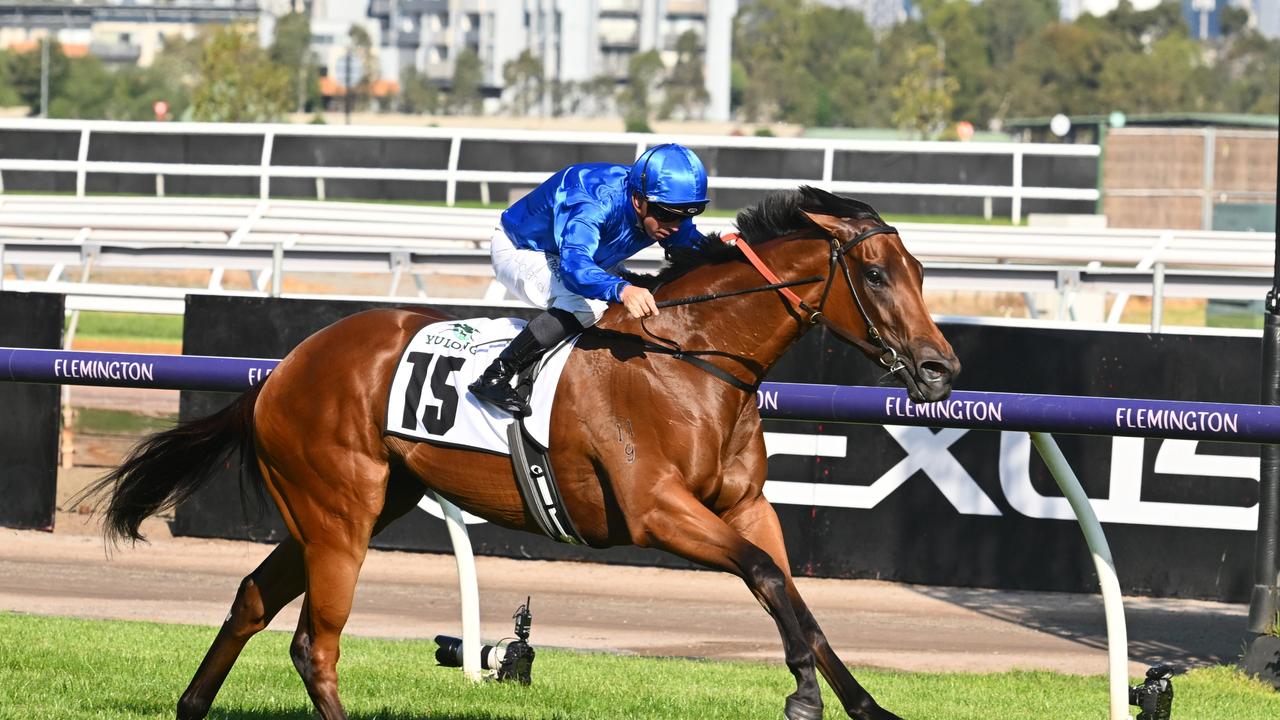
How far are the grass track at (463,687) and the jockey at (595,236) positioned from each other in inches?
55.2

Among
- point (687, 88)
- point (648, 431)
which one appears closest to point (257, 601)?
point (648, 431)

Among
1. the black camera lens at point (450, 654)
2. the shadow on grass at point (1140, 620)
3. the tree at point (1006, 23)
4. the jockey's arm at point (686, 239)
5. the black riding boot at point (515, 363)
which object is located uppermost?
the tree at point (1006, 23)

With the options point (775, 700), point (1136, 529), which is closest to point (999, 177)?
point (1136, 529)

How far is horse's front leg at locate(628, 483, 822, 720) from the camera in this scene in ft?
15.2

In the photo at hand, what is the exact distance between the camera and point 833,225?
A: 5117 mm

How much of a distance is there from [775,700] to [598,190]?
2322 millimetres

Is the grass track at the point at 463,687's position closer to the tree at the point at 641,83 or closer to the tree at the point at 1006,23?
the tree at the point at 641,83

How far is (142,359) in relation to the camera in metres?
6.70

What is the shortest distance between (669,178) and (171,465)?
217 cm

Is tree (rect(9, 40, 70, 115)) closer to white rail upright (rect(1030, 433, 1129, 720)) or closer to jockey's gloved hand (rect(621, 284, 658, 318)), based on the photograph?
white rail upright (rect(1030, 433, 1129, 720))

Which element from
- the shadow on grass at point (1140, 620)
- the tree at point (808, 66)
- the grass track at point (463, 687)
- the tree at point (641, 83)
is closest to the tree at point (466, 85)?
the tree at point (641, 83)

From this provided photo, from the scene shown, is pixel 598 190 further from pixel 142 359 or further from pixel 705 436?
pixel 142 359

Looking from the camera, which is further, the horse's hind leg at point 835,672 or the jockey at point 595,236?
the jockey at point 595,236

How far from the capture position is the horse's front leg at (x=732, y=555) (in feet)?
15.2
